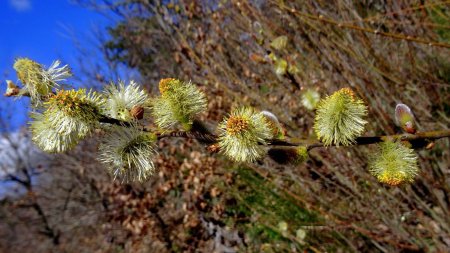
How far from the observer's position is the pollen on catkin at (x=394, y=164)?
1265 millimetres

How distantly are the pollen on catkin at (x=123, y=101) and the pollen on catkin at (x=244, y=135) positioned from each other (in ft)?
0.90

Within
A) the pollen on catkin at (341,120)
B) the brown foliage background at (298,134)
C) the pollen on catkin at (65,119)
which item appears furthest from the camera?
the brown foliage background at (298,134)

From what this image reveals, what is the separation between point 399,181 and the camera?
1.26 meters

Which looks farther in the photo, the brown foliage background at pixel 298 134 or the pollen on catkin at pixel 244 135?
the brown foliage background at pixel 298 134

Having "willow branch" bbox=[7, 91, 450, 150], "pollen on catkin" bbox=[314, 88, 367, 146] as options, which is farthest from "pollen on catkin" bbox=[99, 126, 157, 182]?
"pollen on catkin" bbox=[314, 88, 367, 146]

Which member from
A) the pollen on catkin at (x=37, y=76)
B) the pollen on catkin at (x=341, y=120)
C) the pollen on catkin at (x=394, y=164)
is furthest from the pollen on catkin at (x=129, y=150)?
the pollen on catkin at (x=394, y=164)

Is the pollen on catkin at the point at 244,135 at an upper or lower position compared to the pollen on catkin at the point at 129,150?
upper

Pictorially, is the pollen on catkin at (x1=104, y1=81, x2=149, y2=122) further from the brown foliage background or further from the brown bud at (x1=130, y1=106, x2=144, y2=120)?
the brown foliage background

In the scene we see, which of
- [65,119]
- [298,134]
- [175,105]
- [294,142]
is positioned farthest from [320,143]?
[298,134]

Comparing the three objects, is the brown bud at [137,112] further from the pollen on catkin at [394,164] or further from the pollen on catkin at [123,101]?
the pollen on catkin at [394,164]

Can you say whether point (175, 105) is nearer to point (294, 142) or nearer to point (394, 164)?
point (294, 142)

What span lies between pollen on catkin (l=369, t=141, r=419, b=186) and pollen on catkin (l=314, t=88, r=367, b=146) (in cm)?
11

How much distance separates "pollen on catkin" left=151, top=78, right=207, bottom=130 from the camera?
129 centimetres

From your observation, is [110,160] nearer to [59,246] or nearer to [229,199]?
[229,199]
